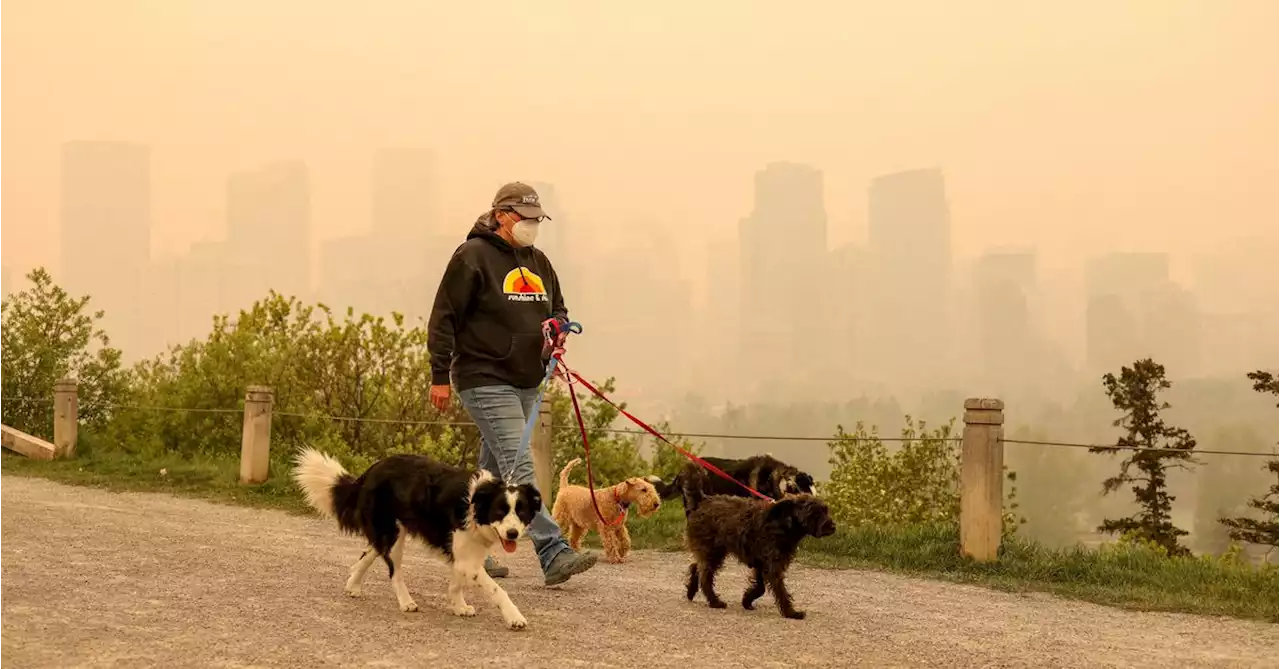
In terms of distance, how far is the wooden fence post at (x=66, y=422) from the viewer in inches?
779

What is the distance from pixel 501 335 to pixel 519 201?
0.93 metres

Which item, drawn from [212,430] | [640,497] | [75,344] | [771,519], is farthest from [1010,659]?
[75,344]

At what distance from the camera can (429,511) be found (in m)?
7.34

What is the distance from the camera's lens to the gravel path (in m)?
Result: 6.32

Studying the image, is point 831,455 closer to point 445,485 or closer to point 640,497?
point 640,497

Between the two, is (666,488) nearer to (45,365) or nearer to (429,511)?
(429,511)

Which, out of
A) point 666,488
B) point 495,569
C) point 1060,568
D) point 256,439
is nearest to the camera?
point 495,569

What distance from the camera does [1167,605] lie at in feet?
29.6

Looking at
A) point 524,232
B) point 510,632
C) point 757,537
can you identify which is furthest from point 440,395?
point 757,537

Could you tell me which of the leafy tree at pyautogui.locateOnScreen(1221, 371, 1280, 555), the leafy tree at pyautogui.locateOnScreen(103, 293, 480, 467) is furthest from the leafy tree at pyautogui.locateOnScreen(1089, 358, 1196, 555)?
the leafy tree at pyautogui.locateOnScreen(103, 293, 480, 467)

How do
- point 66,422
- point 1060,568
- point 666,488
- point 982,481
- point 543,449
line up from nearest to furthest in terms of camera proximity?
point 1060,568 → point 982,481 → point 666,488 → point 543,449 → point 66,422

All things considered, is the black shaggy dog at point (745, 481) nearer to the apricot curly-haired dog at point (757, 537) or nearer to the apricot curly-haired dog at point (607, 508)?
the apricot curly-haired dog at point (607, 508)

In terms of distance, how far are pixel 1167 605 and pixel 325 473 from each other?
6222mm

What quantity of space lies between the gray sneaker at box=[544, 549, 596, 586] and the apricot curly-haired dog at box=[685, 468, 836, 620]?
0.73 metres
